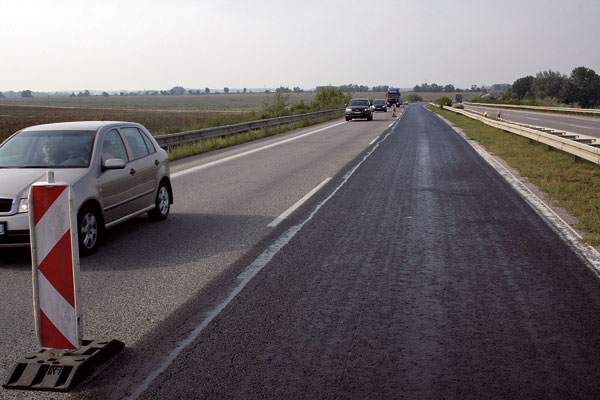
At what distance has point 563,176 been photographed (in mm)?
13227

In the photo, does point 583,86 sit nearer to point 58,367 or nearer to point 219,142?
point 219,142

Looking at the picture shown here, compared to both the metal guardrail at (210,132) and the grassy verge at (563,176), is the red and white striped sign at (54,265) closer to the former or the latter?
the grassy verge at (563,176)

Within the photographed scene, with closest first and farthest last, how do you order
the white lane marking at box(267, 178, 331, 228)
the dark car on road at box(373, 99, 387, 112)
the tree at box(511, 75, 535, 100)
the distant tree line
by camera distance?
the white lane marking at box(267, 178, 331, 228)
the dark car on road at box(373, 99, 387, 112)
the distant tree line
the tree at box(511, 75, 535, 100)

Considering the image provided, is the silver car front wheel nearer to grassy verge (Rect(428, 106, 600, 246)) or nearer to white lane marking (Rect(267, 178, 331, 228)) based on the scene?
white lane marking (Rect(267, 178, 331, 228))

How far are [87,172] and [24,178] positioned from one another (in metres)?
0.69

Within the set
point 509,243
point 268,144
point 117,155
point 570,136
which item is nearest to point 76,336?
point 117,155

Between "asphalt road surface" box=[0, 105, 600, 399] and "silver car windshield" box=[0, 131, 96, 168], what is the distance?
1.28 meters

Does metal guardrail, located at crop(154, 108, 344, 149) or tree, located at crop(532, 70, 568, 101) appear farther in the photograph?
tree, located at crop(532, 70, 568, 101)

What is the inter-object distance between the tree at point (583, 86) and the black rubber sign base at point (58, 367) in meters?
124

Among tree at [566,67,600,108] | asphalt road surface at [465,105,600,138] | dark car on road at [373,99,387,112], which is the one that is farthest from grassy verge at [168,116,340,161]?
tree at [566,67,600,108]

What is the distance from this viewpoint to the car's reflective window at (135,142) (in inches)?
328

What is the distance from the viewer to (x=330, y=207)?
989 centimetres

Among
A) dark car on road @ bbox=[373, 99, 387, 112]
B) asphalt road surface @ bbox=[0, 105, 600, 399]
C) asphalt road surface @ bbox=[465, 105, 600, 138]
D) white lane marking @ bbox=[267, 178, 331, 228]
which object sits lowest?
asphalt road surface @ bbox=[0, 105, 600, 399]

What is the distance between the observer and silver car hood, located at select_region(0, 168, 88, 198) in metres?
6.46
